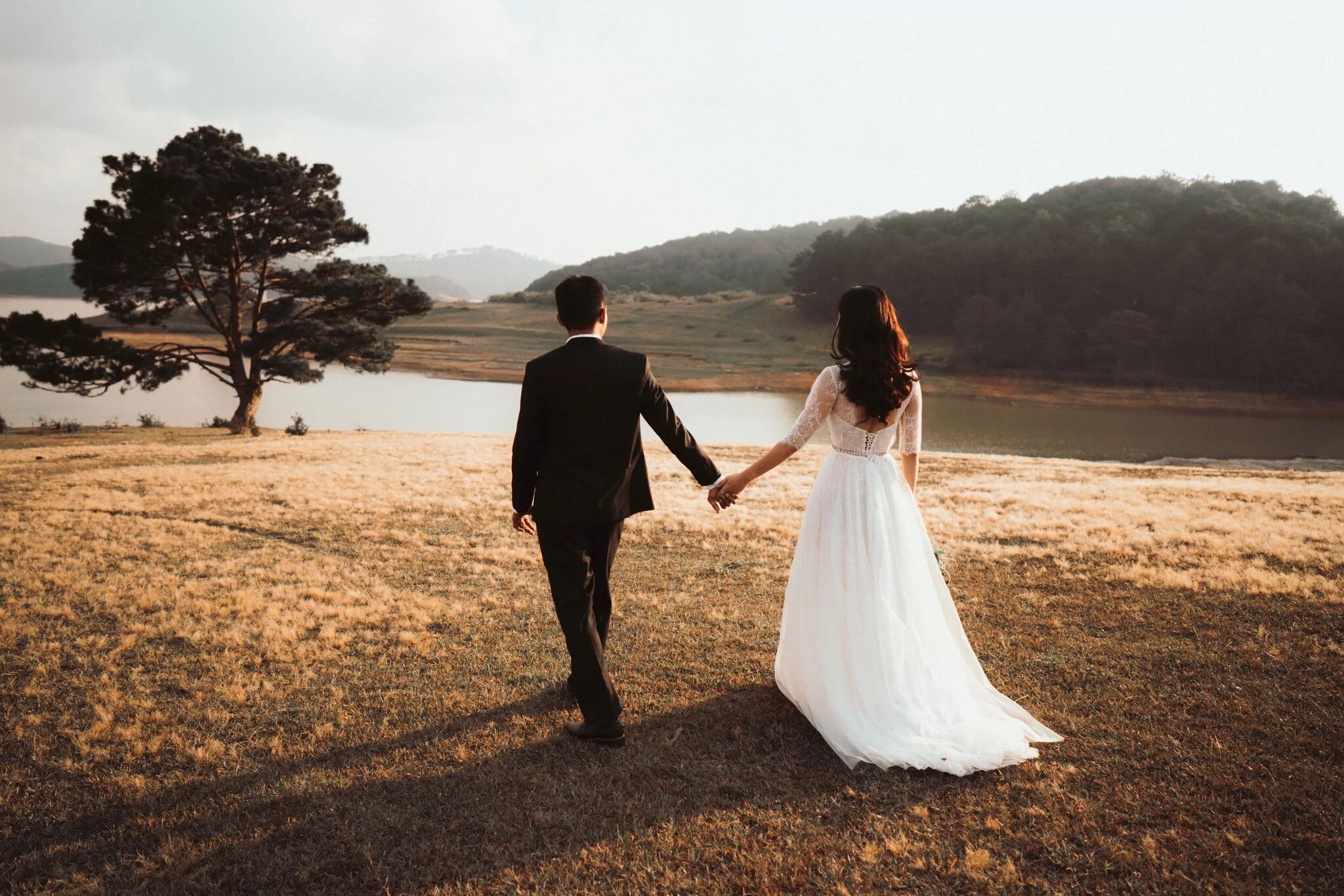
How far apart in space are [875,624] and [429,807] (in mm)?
2542

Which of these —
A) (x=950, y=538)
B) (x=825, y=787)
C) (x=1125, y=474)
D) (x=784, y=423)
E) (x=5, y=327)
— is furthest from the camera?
(x=784, y=423)

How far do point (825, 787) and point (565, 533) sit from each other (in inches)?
74.5

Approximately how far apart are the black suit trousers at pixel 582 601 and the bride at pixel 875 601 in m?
1.00

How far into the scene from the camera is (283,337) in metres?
23.5

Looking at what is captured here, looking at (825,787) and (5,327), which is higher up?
(5,327)

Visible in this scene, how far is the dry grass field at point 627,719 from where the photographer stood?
10.7ft

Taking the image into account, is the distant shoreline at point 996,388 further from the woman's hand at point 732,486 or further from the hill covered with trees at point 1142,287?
the woman's hand at point 732,486

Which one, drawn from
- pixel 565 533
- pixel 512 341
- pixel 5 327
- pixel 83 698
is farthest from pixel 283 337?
pixel 512 341

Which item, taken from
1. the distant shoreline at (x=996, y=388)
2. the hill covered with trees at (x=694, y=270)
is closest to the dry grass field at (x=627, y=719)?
the distant shoreline at (x=996, y=388)

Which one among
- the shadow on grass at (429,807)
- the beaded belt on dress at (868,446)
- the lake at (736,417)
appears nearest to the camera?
the shadow on grass at (429,807)

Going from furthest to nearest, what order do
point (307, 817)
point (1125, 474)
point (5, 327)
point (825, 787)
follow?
point (5, 327) < point (1125, 474) < point (825, 787) < point (307, 817)

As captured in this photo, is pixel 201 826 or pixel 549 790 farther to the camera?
pixel 549 790

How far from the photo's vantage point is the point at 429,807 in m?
3.66

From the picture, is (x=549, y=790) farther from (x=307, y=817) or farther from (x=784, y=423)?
(x=784, y=423)
